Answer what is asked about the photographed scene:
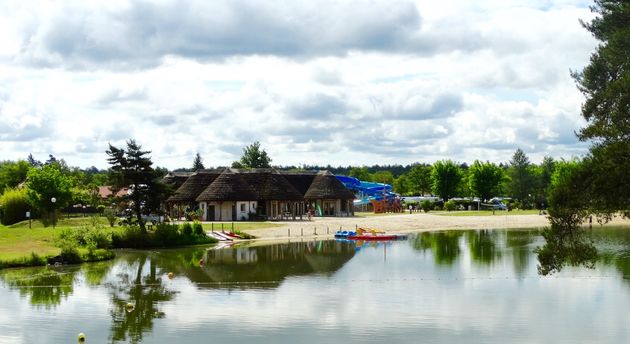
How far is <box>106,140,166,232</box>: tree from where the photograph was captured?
58031 mm

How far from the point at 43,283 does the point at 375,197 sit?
81.2 metres

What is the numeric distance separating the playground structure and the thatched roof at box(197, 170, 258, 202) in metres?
30.4

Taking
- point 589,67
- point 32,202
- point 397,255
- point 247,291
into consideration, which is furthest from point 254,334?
point 32,202

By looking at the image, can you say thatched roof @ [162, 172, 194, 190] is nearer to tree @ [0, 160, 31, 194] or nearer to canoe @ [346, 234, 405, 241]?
tree @ [0, 160, 31, 194]

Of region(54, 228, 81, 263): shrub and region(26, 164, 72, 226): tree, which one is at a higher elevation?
region(26, 164, 72, 226): tree

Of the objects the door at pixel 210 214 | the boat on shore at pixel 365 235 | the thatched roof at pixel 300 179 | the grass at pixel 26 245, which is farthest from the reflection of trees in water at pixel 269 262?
the thatched roof at pixel 300 179

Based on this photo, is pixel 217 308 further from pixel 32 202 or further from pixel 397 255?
pixel 32 202

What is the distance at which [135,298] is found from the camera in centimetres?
3469

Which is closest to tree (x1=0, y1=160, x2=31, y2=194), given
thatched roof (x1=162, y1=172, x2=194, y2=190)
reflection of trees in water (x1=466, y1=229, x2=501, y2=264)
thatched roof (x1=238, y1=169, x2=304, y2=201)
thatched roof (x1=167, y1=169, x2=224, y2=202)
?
thatched roof (x1=162, y1=172, x2=194, y2=190)

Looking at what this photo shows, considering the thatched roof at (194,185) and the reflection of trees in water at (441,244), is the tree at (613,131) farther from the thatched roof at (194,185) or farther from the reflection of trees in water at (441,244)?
the thatched roof at (194,185)

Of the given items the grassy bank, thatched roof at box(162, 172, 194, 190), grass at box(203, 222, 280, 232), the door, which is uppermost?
thatched roof at box(162, 172, 194, 190)

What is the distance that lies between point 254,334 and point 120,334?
497 centimetres

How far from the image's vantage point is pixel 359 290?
117 feet

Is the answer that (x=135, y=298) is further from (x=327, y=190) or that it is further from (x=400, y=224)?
(x=327, y=190)
